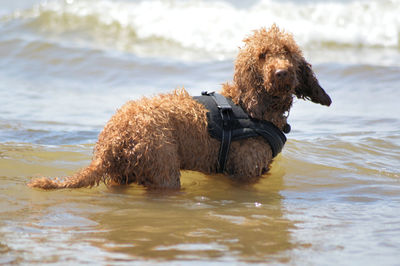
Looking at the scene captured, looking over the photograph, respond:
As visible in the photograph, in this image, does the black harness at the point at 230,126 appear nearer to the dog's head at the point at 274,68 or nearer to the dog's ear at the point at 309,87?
the dog's head at the point at 274,68

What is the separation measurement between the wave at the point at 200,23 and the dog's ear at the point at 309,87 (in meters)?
10.2

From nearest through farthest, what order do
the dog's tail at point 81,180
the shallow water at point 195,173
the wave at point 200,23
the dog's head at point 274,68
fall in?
the shallow water at point 195,173 → the dog's tail at point 81,180 → the dog's head at point 274,68 → the wave at point 200,23

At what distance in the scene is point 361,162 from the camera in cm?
712

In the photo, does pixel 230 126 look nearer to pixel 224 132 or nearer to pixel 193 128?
pixel 224 132

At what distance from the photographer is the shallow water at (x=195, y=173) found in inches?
172

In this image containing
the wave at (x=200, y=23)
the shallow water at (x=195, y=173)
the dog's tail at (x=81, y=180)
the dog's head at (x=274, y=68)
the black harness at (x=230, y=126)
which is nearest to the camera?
the shallow water at (x=195, y=173)

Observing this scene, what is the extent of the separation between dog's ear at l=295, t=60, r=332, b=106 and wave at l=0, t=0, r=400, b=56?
33.3 feet

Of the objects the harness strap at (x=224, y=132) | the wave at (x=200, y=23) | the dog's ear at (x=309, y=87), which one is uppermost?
the wave at (x=200, y=23)

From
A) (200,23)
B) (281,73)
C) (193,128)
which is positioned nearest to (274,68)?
(281,73)

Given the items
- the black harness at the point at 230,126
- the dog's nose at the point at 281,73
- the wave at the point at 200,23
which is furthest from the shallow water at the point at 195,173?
the dog's nose at the point at 281,73

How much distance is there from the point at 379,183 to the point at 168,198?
2.38m

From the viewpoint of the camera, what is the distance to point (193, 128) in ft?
18.5

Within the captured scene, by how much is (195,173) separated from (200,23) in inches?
493

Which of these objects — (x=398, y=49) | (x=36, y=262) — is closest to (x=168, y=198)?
(x=36, y=262)
